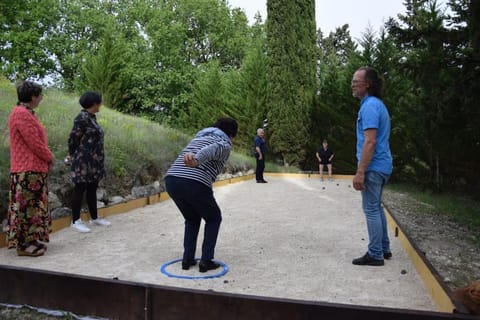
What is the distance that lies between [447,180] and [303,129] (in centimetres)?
633

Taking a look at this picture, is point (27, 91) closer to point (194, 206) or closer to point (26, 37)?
point (194, 206)

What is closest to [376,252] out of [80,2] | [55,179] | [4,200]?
[4,200]

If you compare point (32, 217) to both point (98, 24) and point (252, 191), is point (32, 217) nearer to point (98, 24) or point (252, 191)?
point (252, 191)

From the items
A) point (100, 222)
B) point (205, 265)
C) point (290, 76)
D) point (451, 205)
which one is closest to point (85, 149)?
point (100, 222)

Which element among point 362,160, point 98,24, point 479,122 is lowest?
point 362,160

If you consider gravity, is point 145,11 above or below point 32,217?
above

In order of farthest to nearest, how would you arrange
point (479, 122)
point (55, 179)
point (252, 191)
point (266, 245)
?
point (252, 191) → point (479, 122) → point (55, 179) → point (266, 245)

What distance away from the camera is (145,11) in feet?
98.5

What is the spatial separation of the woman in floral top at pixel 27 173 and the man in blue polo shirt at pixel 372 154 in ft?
9.49

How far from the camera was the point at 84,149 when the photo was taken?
17.0 feet

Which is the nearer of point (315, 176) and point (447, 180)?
point (447, 180)

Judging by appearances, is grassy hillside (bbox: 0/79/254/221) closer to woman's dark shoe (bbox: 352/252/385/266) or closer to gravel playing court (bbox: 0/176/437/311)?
gravel playing court (bbox: 0/176/437/311)

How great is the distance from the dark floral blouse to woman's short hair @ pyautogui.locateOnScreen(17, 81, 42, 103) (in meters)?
0.99

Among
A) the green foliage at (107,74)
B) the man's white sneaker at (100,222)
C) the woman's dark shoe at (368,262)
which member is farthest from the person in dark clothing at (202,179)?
the green foliage at (107,74)
